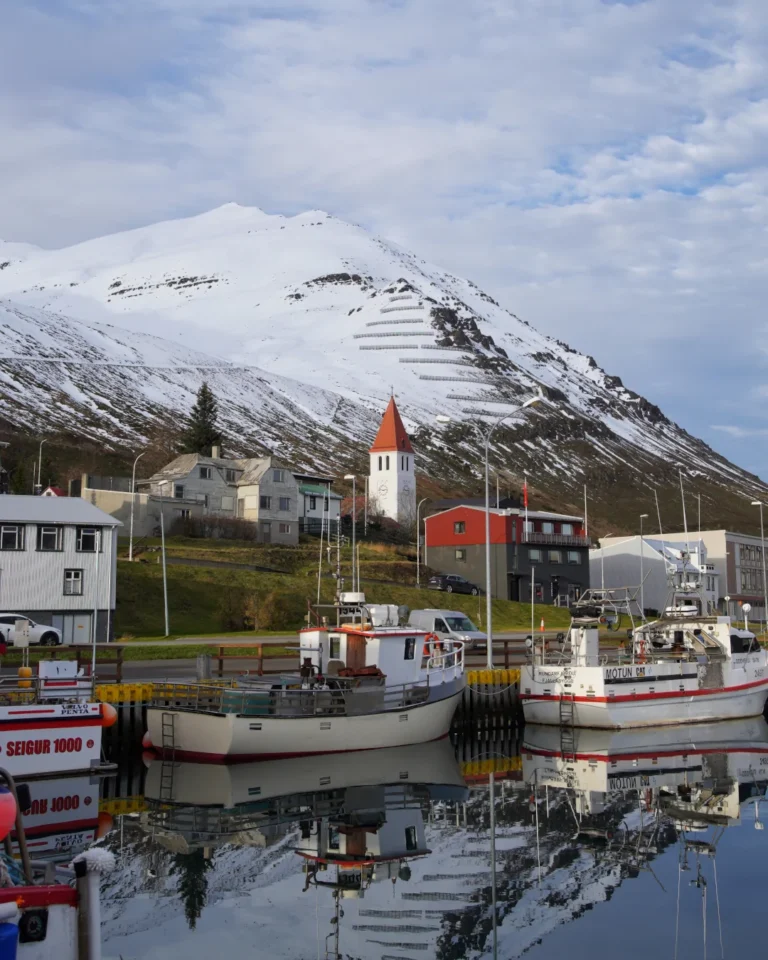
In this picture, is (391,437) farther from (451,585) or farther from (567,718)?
(567,718)

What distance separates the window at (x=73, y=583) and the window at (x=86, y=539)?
1.14m

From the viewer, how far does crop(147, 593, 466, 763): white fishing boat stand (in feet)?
103

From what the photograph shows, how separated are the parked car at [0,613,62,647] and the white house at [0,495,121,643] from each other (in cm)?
228

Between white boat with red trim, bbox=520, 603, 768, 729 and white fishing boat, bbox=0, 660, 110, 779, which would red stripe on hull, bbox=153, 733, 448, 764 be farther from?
white boat with red trim, bbox=520, 603, 768, 729

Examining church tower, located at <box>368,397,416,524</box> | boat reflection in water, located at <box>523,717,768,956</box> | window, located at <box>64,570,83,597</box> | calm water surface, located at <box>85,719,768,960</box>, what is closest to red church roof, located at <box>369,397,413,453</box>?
church tower, located at <box>368,397,416,524</box>

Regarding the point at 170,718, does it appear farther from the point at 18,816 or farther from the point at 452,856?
the point at 18,816

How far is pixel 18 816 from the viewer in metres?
11.8

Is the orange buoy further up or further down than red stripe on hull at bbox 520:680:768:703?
further up

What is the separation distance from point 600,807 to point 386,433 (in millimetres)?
116423

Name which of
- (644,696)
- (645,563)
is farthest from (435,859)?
(645,563)

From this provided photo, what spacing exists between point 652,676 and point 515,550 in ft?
165

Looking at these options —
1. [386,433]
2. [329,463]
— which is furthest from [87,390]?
→ [386,433]

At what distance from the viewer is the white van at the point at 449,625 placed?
51750 millimetres

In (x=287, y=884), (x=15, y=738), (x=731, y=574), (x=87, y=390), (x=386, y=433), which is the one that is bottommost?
(x=287, y=884)
